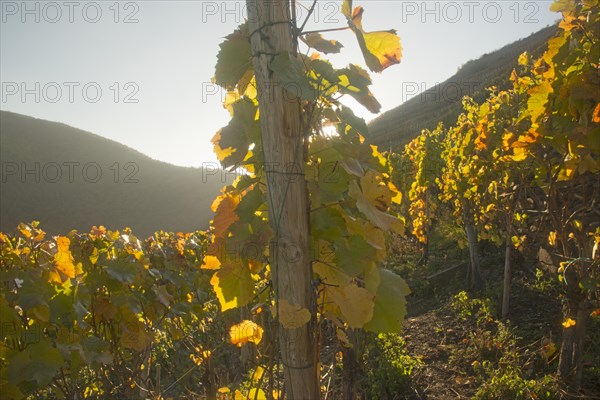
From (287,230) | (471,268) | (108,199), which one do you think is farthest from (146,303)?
(108,199)

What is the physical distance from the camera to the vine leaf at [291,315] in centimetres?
98

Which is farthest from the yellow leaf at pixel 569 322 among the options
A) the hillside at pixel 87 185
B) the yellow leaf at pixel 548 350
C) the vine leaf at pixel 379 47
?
the hillside at pixel 87 185

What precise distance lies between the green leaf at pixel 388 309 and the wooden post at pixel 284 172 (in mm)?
192

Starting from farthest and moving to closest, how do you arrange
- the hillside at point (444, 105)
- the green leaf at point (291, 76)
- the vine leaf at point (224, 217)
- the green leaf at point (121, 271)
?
the hillside at point (444, 105)
the green leaf at point (121, 271)
the vine leaf at point (224, 217)
the green leaf at point (291, 76)

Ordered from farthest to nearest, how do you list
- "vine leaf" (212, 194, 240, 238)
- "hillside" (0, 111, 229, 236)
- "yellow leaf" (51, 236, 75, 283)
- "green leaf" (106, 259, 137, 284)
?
"hillside" (0, 111, 229, 236), "green leaf" (106, 259, 137, 284), "yellow leaf" (51, 236, 75, 283), "vine leaf" (212, 194, 240, 238)

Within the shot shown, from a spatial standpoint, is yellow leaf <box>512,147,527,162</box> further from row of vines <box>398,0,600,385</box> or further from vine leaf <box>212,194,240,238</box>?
vine leaf <box>212,194,240,238</box>

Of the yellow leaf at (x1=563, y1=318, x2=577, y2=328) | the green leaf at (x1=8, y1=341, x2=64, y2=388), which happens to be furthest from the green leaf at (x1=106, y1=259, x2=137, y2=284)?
the yellow leaf at (x1=563, y1=318, x2=577, y2=328)

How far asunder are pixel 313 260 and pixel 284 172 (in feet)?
0.76

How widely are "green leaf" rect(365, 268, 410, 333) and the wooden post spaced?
192 mm

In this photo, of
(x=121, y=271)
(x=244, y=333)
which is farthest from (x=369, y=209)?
(x=121, y=271)

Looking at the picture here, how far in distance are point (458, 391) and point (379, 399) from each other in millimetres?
690

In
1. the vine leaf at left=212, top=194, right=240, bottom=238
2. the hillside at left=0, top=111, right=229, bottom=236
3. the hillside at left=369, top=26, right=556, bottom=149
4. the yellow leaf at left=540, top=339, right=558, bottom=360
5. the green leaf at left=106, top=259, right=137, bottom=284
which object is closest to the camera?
the vine leaf at left=212, top=194, right=240, bottom=238

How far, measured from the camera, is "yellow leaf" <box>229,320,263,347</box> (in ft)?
4.77

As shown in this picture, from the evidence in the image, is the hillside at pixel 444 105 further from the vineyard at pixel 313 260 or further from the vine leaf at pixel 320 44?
the vine leaf at pixel 320 44
